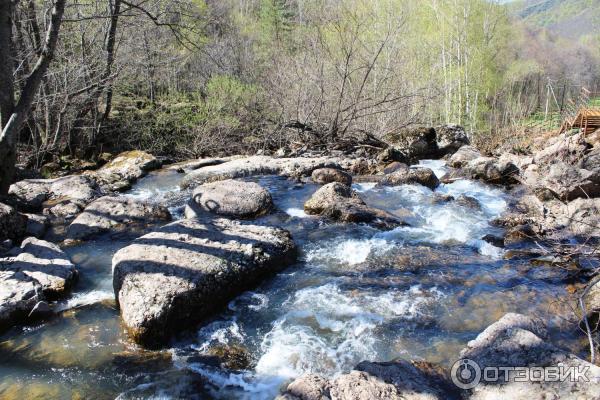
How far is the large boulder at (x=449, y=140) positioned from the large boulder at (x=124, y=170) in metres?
9.03

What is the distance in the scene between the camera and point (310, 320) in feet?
14.3

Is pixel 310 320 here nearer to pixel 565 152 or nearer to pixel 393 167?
pixel 393 167

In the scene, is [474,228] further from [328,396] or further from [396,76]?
[396,76]

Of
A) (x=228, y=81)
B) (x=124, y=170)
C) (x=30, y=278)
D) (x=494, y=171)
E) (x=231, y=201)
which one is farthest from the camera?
(x=228, y=81)

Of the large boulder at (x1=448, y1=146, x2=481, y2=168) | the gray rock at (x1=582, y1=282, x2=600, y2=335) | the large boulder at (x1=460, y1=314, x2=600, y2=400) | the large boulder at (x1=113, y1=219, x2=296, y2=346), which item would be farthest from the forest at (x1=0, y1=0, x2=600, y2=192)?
the large boulder at (x1=460, y1=314, x2=600, y2=400)

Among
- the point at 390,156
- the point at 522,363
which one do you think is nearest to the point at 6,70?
the point at 522,363

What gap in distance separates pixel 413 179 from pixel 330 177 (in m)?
1.91

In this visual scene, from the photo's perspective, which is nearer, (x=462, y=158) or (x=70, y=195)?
(x=70, y=195)

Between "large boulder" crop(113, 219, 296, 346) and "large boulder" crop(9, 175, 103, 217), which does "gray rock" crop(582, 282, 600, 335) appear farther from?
"large boulder" crop(9, 175, 103, 217)

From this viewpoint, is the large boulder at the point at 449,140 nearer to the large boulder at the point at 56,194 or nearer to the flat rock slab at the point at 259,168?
the flat rock slab at the point at 259,168

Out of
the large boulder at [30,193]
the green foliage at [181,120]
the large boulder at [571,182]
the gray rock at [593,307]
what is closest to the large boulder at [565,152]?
the large boulder at [571,182]

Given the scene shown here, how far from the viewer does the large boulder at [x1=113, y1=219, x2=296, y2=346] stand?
13.1ft

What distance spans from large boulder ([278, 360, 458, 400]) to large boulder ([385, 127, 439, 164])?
405 inches

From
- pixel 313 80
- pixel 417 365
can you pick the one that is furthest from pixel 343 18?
pixel 417 365
